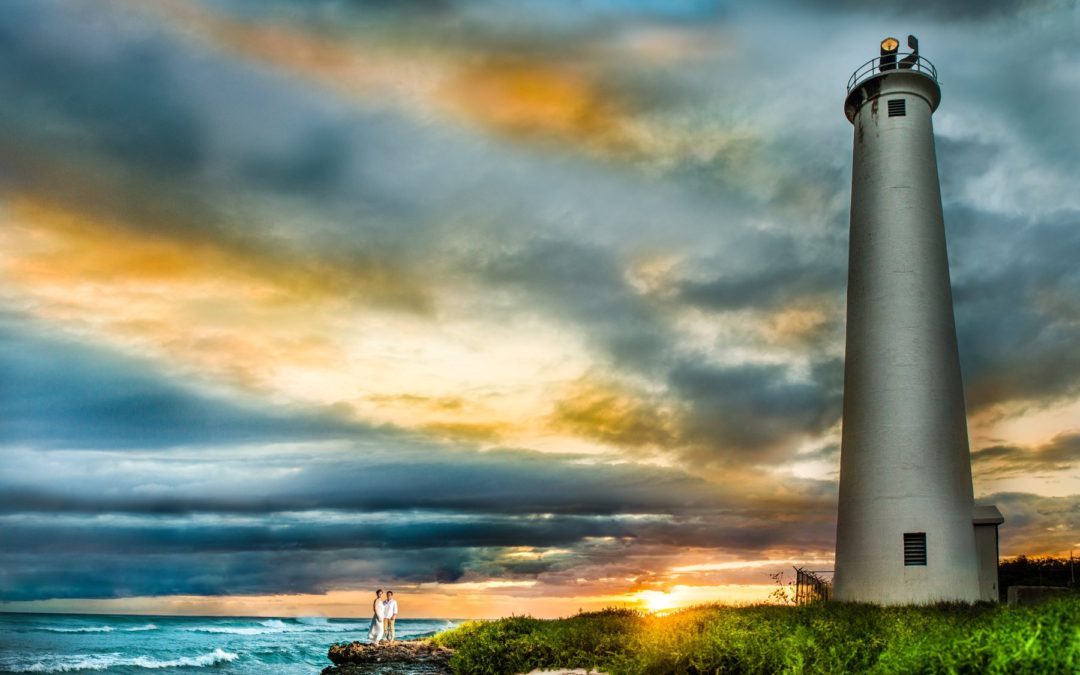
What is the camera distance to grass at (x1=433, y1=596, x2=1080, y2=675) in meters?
8.88

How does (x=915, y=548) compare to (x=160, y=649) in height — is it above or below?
above

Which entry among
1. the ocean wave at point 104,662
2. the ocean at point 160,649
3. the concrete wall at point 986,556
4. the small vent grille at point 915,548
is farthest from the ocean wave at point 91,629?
the concrete wall at point 986,556

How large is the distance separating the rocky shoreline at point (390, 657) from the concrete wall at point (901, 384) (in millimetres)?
10606

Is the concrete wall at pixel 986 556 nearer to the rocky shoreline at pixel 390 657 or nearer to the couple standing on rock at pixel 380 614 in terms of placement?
the rocky shoreline at pixel 390 657

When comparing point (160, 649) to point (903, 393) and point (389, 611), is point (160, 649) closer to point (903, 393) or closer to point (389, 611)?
point (389, 611)

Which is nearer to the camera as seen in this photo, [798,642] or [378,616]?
[798,642]

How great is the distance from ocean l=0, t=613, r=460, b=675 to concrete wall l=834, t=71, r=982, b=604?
24.5 metres

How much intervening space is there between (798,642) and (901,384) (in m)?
10.8

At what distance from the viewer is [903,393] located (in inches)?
811

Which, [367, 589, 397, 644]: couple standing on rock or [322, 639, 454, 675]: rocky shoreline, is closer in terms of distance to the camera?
[322, 639, 454, 675]: rocky shoreline

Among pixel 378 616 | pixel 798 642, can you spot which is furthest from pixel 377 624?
pixel 798 642

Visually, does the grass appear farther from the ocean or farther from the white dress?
the ocean

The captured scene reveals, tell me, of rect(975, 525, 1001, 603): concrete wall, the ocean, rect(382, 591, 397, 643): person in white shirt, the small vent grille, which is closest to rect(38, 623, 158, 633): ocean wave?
the ocean

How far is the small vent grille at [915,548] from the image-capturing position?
65.4ft
